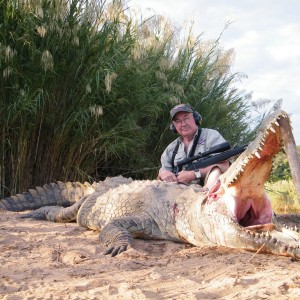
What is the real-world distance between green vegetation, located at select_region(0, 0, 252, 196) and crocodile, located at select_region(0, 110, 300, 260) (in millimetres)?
1795

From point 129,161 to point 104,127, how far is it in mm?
999

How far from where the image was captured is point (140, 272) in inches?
91.0

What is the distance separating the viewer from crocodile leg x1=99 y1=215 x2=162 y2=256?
10.5 ft

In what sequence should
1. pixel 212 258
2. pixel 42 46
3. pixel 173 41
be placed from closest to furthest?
pixel 212 258 < pixel 42 46 < pixel 173 41

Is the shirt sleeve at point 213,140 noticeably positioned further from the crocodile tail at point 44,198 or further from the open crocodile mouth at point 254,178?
the open crocodile mouth at point 254,178

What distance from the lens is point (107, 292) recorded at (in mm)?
1887

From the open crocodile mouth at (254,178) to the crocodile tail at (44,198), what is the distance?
2977 mm

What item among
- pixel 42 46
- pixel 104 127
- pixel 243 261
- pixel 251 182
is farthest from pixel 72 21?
pixel 243 261

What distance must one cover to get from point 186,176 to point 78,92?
7.19ft

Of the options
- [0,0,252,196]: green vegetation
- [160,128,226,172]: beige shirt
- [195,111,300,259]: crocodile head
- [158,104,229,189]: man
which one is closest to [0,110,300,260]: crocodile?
[195,111,300,259]: crocodile head

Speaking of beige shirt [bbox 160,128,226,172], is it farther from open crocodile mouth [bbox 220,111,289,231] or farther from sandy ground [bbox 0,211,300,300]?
open crocodile mouth [bbox 220,111,289,231]

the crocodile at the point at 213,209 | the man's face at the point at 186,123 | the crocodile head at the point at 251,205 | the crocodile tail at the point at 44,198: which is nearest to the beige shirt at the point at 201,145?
the man's face at the point at 186,123

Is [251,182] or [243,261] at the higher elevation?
[251,182]

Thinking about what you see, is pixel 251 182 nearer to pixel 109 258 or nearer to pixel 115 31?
pixel 109 258
